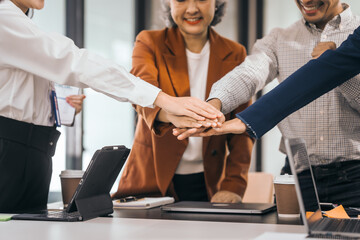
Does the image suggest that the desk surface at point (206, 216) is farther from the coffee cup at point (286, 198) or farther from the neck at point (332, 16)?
the neck at point (332, 16)

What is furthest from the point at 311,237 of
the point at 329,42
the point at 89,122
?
the point at 89,122

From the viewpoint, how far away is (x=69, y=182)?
1.85m

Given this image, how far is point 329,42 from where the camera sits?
6.31 feet

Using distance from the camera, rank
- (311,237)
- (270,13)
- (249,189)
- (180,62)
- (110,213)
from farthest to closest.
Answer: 1. (270,13)
2. (249,189)
3. (180,62)
4. (110,213)
5. (311,237)

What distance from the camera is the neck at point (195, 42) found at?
7.79ft

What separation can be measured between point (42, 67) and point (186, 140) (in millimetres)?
796

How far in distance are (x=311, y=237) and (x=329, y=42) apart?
97 cm

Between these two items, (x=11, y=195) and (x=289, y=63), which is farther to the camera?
(x=289, y=63)

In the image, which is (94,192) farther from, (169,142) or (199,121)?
(169,142)

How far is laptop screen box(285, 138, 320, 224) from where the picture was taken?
1147 millimetres

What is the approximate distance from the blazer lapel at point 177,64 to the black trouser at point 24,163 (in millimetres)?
634

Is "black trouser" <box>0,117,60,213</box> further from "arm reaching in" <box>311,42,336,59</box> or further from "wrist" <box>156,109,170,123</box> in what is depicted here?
"arm reaching in" <box>311,42,336,59</box>

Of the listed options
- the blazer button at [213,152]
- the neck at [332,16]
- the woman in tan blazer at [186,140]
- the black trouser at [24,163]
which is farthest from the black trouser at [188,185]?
the neck at [332,16]

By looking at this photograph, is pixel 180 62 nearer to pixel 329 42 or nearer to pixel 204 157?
pixel 204 157
